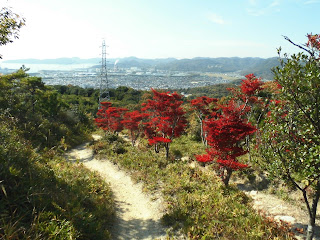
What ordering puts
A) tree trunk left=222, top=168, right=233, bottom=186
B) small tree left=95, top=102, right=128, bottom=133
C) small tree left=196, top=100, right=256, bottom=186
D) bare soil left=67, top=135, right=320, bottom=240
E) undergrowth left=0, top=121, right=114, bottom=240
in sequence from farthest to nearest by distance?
small tree left=95, top=102, right=128, bottom=133
tree trunk left=222, top=168, right=233, bottom=186
small tree left=196, top=100, right=256, bottom=186
bare soil left=67, top=135, right=320, bottom=240
undergrowth left=0, top=121, right=114, bottom=240

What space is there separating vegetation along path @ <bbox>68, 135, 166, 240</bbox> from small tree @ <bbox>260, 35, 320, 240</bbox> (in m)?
3.98

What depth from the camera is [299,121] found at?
12.1 feet

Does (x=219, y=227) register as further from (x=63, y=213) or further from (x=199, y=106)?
(x=199, y=106)

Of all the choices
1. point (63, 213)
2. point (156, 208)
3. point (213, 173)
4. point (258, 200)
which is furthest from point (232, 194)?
point (63, 213)

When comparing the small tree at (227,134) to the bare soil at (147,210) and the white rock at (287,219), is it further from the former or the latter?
the white rock at (287,219)

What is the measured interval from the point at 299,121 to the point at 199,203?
4532 mm

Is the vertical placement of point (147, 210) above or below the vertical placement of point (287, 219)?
below

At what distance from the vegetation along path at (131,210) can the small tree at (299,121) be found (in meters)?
3.98

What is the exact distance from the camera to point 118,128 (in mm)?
15578

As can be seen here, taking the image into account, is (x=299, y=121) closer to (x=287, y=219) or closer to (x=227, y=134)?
(x=227, y=134)

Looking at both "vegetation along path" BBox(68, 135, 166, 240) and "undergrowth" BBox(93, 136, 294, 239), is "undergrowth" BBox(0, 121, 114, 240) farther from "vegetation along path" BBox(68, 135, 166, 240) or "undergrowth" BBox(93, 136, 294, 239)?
"undergrowth" BBox(93, 136, 294, 239)

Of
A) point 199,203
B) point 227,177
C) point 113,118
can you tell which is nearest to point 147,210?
point 199,203

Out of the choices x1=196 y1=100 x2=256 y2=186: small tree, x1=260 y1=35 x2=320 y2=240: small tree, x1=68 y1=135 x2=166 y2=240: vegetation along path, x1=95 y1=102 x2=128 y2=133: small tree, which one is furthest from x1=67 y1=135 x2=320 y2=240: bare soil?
x1=95 y1=102 x2=128 y2=133: small tree

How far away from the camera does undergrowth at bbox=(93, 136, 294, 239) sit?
5570mm
